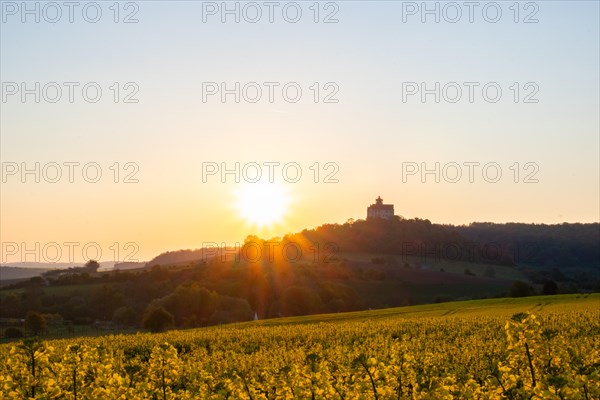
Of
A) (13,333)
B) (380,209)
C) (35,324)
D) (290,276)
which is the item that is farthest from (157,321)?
(380,209)

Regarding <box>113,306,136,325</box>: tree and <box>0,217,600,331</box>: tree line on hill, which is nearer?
<box>113,306,136,325</box>: tree

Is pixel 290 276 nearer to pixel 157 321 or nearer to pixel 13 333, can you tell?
pixel 157 321

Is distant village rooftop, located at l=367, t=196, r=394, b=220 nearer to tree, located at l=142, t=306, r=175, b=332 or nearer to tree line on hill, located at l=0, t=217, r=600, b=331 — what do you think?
tree line on hill, located at l=0, t=217, r=600, b=331

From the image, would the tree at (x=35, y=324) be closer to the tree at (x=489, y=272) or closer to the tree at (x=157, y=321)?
the tree at (x=157, y=321)

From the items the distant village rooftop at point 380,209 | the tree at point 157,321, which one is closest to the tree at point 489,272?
the distant village rooftop at point 380,209

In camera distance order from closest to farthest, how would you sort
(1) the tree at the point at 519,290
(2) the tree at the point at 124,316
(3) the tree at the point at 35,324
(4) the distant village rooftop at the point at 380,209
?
(3) the tree at the point at 35,324 → (2) the tree at the point at 124,316 → (1) the tree at the point at 519,290 → (4) the distant village rooftop at the point at 380,209

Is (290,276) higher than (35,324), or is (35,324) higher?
(290,276)

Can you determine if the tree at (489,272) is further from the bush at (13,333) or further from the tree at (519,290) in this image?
the bush at (13,333)

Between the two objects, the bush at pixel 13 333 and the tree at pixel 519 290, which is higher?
the tree at pixel 519 290

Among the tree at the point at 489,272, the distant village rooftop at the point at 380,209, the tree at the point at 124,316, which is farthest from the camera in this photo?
the distant village rooftop at the point at 380,209

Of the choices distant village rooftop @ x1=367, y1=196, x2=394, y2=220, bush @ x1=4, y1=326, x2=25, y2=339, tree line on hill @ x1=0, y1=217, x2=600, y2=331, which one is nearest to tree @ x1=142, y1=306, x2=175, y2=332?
tree line on hill @ x1=0, y1=217, x2=600, y2=331

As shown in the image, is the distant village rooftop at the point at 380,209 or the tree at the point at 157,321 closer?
the tree at the point at 157,321

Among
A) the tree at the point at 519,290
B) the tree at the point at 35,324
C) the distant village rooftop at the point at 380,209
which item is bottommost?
the tree at the point at 35,324

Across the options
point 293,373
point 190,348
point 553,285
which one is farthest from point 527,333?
point 553,285
